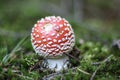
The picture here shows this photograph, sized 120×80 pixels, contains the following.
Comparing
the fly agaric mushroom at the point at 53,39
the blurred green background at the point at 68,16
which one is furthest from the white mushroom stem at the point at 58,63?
the blurred green background at the point at 68,16

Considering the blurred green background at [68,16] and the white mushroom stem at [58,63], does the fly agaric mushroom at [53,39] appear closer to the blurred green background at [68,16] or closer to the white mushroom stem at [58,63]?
the white mushroom stem at [58,63]

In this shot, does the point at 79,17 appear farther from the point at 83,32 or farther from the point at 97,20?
the point at 83,32

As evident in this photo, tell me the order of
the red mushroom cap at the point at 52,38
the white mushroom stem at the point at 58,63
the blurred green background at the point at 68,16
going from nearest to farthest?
the red mushroom cap at the point at 52,38 → the white mushroom stem at the point at 58,63 → the blurred green background at the point at 68,16

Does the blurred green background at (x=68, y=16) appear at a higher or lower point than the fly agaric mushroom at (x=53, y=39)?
higher

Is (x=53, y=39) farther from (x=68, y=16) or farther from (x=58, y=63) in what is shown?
(x=68, y=16)

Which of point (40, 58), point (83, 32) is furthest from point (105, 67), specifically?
point (83, 32)

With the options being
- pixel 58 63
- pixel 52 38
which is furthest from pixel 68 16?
pixel 52 38

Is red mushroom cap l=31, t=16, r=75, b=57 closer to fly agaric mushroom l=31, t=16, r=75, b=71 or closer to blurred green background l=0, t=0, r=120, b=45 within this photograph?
fly agaric mushroom l=31, t=16, r=75, b=71
